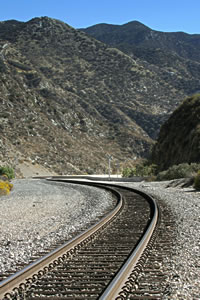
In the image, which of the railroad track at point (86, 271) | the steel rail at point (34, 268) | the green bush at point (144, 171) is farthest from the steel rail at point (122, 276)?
the green bush at point (144, 171)

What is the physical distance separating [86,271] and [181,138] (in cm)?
4605

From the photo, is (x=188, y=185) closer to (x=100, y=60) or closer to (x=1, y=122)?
(x=1, y=122)

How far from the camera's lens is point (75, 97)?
110m

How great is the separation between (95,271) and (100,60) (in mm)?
131358

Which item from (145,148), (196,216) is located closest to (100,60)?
(145,148)

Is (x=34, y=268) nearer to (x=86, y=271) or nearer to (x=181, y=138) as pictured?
(x=86, y=271)

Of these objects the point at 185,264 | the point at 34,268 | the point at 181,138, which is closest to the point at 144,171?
the point at 181,138

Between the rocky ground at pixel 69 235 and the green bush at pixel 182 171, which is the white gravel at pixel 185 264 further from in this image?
the green bush at pixel 182 171

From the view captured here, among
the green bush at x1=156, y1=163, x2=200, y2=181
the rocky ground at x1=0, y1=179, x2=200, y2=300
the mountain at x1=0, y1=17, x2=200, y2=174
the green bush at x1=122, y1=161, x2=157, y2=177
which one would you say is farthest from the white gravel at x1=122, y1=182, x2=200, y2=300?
the mountain at x1=0, y1=17, x2=200, y2=174

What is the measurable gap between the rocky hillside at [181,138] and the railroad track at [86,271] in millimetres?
34161

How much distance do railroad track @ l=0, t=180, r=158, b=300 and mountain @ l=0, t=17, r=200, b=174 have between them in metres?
61.7

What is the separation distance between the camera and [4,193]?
28031 mm

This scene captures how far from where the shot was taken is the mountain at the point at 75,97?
82.2 meters

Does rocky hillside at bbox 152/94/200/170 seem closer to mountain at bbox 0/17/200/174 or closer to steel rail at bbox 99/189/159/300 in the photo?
mountain at bbox 0/17/200/174
